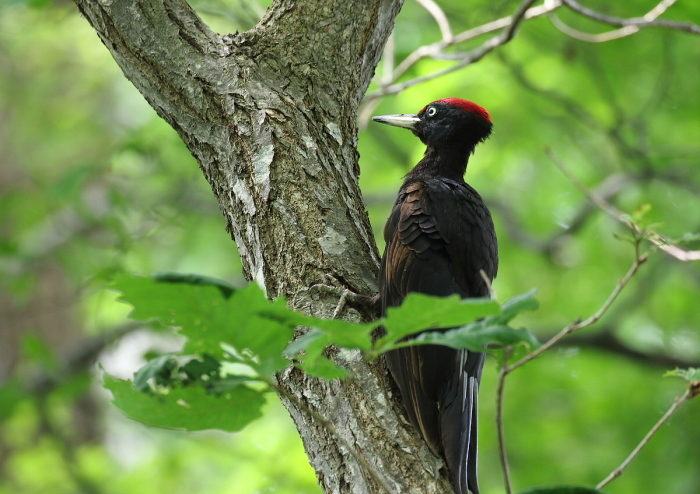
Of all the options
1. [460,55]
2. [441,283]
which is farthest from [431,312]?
[460,55]

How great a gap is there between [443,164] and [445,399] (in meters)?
1.51

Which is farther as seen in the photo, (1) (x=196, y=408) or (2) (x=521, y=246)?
(2) (x=521, y=246)

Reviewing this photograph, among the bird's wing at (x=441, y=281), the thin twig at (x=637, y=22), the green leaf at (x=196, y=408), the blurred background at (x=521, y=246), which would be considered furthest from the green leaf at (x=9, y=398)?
the thin twig at (x=637, y=22)

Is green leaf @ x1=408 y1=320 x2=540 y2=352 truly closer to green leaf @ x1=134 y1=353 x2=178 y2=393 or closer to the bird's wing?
green leaf @ x1=134 y1=353 x2=178 y2=393

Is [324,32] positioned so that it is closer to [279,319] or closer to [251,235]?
[251,235]

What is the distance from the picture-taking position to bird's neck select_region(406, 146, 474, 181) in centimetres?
347

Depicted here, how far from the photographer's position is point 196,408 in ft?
4.10

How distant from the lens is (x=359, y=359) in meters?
1.96

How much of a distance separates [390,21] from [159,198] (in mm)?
4053

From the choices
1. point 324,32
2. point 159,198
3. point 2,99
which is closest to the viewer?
point 324,32

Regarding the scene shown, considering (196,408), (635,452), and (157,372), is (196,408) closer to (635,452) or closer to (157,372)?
(157,372)

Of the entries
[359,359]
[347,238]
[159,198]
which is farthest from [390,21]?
Result: [159,198]

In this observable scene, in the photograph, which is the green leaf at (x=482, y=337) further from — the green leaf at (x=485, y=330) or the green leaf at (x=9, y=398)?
the green leaf at (x=9, y=398)

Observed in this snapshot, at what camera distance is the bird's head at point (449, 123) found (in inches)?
141
